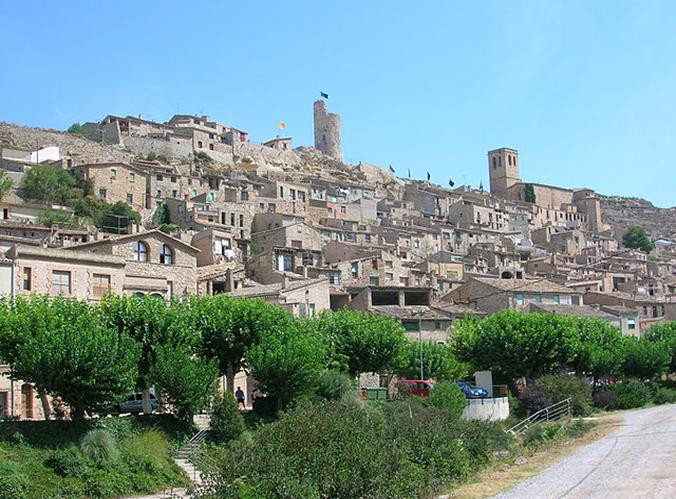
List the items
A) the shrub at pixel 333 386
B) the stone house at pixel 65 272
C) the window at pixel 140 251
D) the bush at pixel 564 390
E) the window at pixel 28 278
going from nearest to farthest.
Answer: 1. the stone house at pixel 65 272
2. the window at pixel 28 278
3. the shrub at pixel 333 386
4. the window at pixel 140 251
5. the bush at pixel 564 390

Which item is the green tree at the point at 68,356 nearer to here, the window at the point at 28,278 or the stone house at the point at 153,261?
the window at the point at 28,278

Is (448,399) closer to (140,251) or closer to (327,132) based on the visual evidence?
(140,251)

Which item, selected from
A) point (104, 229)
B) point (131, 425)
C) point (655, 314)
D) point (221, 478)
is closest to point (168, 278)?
point (131, 425)

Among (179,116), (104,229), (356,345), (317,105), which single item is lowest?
(356,345)

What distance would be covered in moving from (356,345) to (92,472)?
2039 cm

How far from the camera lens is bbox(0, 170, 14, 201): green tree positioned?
265ft

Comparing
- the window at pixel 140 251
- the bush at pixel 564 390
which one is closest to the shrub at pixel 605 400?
the bush at pixel 564 390

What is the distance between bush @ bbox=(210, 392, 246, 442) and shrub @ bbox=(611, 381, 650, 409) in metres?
31.4

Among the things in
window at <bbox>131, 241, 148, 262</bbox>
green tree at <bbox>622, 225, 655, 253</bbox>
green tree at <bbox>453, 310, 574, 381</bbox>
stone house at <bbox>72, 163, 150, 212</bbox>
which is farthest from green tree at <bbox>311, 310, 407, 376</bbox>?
green tree at <bbox>622, 225, 655, 253</bbox>

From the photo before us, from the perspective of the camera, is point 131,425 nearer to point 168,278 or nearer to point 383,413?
point 383,413

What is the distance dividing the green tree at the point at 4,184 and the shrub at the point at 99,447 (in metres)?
52.7

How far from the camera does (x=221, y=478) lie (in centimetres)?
2638

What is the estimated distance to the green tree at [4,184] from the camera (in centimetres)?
8090

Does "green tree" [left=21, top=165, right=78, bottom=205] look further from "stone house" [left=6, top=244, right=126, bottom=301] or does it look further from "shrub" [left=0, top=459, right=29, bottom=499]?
"shrub" [left=0, top=459, right=29, bottom=499]
